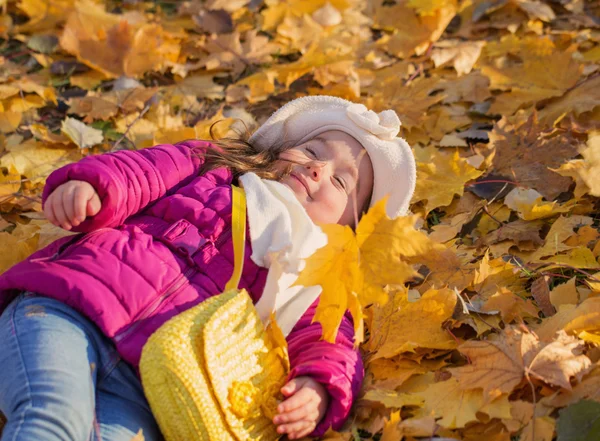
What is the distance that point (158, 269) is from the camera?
6.54 ft

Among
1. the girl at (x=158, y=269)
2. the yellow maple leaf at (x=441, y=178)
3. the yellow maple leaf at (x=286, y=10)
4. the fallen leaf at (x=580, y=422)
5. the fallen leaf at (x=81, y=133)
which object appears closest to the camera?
the fallen leaf at (x=580, y=422)

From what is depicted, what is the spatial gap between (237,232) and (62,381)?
682mm

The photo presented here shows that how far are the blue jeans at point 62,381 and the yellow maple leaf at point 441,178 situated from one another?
1440mm

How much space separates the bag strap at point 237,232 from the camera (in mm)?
2045

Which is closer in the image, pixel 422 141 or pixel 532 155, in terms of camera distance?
pixel 532 155

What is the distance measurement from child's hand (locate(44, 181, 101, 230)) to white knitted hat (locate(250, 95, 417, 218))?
3.01ft

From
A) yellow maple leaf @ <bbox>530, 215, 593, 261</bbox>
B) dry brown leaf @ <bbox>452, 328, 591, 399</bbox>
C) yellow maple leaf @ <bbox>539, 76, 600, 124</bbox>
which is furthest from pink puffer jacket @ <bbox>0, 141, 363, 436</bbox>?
yellow maple leaf @ <bbox>539, 76, 600, 124</bbox>

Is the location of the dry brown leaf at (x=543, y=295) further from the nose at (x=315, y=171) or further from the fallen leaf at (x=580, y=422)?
the nose at (x=315, y=171)

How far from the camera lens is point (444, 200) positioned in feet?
9.13

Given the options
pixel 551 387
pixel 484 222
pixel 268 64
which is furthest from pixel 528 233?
pixel 268 64

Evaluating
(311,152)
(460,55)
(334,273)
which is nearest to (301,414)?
(334,273)

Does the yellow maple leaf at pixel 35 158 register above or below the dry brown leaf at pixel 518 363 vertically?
below

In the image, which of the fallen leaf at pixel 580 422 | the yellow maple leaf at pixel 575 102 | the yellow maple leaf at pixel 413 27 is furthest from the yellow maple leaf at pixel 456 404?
the yellow maple leaf at pixel 413 27

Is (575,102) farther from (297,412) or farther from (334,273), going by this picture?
(297,412)
